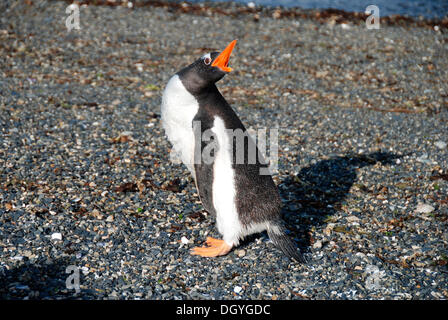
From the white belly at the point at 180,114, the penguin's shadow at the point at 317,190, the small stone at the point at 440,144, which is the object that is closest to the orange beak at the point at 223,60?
the white belly at the point at 180,114

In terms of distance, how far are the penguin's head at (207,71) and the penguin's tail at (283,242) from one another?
4.61 feet

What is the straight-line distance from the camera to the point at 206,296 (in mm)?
3902

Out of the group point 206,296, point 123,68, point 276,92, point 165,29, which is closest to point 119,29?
point 165,29

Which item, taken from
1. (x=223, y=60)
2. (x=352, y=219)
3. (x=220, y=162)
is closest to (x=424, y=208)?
(x=352, y=219)

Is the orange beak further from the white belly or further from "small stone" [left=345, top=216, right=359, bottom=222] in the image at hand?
"small stone" [left=345, top=216, right=359, bottom=222]

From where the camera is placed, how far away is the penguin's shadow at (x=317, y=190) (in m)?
5.10

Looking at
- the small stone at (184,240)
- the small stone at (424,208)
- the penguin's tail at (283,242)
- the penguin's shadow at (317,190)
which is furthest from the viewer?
the small stone at (424,208)

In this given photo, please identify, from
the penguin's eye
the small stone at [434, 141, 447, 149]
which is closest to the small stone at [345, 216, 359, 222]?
the penguin's eye

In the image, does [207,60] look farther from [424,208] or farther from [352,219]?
[424,208]

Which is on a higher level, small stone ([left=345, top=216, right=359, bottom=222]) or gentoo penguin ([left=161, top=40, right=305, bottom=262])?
gentoo penguin ([left=161, top=40, right=305, bottom=262])

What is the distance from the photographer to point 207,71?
168 inches

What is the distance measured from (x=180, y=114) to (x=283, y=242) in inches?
58.5

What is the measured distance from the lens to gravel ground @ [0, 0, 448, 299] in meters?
4.14

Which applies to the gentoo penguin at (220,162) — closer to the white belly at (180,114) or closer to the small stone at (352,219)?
the white belly at (180,114)
